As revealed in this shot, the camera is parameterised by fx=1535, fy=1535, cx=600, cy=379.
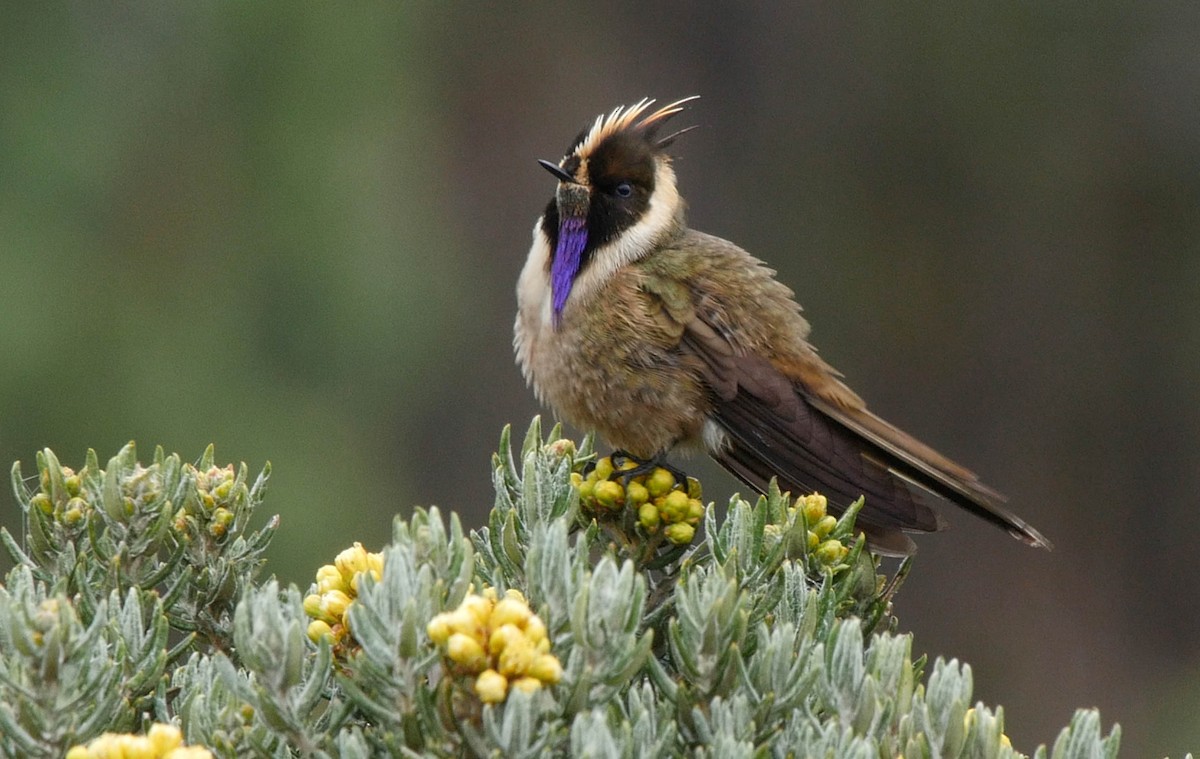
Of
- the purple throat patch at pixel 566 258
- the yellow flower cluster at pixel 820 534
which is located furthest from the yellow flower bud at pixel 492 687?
the purple throat patch at pixel 566 258

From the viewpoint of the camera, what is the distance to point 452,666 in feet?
6.04

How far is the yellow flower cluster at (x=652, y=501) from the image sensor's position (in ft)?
8.88

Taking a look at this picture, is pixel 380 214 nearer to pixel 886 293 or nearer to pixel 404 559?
pixel 886 293

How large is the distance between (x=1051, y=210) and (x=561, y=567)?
11.1m

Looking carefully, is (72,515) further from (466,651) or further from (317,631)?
(466,651)

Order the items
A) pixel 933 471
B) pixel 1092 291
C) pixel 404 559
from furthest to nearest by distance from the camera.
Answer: pixel 1092 291
pixel 933 471
pixel 404 559

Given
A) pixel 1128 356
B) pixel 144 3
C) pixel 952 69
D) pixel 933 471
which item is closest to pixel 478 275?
pixel 144 3

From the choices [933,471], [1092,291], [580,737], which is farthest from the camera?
[1092,291]

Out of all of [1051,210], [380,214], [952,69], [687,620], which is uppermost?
[952,69]

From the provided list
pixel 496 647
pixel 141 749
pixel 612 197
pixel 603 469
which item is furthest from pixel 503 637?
pixel 612 197

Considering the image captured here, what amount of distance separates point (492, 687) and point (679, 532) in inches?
38.2

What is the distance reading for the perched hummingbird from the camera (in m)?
4.27

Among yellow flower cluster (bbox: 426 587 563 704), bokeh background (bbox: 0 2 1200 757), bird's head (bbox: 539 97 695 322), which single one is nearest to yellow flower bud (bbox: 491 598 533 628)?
yellow flower cluster (bbox: 426 587 563 704)

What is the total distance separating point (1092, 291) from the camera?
12219mm
